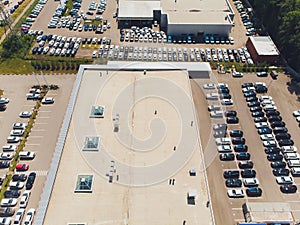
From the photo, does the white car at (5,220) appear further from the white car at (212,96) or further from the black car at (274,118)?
the black car at (274,118)

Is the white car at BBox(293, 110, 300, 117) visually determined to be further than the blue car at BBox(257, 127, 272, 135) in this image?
Yes

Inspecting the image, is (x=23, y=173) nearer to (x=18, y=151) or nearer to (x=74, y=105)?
(x=18, y=151)

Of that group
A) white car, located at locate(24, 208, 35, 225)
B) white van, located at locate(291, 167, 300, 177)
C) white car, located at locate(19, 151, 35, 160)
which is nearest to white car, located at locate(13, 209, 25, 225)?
white car, located at locate(24, 208, 35, 225)

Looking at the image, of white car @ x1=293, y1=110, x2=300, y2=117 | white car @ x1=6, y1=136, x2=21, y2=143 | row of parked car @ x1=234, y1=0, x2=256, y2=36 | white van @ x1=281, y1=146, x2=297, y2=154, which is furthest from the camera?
row of parked car @ x1=234, y1=0, x2=256, y2=36

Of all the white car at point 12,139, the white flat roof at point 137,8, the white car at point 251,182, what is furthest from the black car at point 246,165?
the white flat roof at point 137,8

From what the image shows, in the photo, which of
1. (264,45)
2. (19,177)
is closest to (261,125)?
(264,45)

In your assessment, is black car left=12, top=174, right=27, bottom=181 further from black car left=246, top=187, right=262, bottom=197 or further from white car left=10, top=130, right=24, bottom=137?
black car left=246, top=187, right=262, bottom=197
